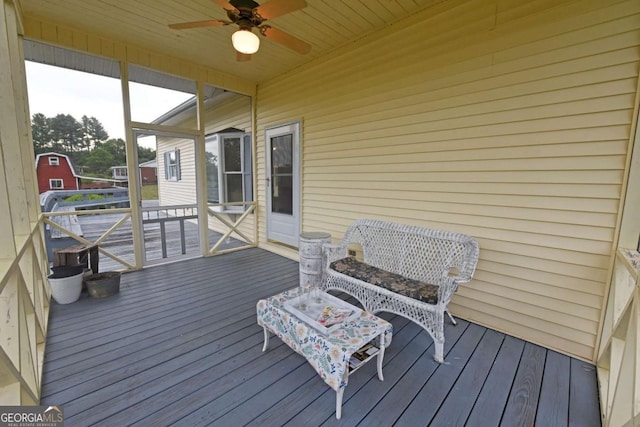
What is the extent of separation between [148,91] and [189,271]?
9.50 ft

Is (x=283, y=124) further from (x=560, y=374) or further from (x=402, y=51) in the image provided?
(x=560, y=374)

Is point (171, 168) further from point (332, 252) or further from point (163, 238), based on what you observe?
point (332, 252)

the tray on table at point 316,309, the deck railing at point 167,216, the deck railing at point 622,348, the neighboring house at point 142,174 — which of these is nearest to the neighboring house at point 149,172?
the neighboring house at point 142,174

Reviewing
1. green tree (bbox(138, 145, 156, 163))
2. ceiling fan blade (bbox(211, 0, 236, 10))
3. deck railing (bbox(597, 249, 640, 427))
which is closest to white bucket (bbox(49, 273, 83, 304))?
green tree (bbox(138, 145, 156, 163))

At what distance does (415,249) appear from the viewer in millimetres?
2891

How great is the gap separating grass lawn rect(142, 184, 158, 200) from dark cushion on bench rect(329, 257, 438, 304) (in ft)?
10.5

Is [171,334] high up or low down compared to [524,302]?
down

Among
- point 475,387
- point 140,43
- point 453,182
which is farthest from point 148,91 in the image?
point 475,387

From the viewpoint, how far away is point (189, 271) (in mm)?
4094

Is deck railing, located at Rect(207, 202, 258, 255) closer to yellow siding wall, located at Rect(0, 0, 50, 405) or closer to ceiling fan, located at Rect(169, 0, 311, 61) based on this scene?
yellow siding wall, located at Rect(0, 0, 50, 405)

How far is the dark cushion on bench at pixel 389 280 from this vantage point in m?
2.29

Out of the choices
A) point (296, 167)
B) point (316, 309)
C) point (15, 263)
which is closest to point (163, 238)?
point (296, 167)

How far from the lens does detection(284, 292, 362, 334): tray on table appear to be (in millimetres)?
1822

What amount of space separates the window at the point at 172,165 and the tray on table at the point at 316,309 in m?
4.07
